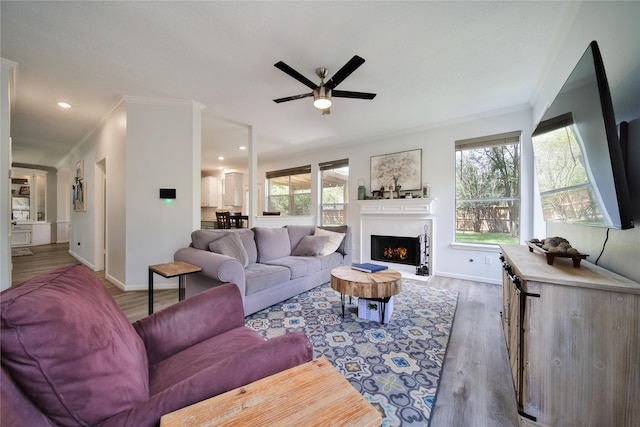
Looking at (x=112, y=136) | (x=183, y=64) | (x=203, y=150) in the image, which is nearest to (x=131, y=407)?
(x=183, y=64)

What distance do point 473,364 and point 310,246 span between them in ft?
7.75

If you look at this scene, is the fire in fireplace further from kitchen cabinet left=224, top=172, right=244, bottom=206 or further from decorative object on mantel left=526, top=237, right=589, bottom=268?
kitchen cabinet left=224, top=172, right=244, bottom=206

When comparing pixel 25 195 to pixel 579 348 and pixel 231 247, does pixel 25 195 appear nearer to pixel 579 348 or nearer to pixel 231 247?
pixel 231 247

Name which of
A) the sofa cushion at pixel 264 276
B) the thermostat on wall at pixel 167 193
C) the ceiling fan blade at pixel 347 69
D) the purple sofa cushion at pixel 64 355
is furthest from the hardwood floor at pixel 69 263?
the ceiling fan blade at pixel 347 69

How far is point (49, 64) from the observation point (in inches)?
103

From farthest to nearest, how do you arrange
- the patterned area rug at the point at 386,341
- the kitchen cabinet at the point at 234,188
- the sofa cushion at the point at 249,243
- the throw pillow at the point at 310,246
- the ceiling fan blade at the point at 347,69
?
the kitchen cabinet at the point at 234,188, the throw pillow at the point at 310,246, the sofa cushion at the point at 249,243, the ceiling fan blade at the point at 347,69, the patterned area rug at the point at 386,341

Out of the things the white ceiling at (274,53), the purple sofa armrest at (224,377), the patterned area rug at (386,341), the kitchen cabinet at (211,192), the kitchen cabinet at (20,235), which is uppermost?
the white ceiling at (274,53)

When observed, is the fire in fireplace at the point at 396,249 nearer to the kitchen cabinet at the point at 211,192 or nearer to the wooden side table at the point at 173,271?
the wooden side table at the point at 173,271

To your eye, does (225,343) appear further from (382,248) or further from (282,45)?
(382,248)

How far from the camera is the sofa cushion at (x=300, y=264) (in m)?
3.03

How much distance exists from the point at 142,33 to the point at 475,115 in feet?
14.3

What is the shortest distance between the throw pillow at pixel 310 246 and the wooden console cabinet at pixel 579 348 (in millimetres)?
2609

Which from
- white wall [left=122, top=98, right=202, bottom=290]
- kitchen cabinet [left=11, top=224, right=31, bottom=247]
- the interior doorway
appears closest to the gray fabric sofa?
white wall [left=122, top=98, right=202, bottom=290]

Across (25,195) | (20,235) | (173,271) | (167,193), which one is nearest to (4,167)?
(167,193)
